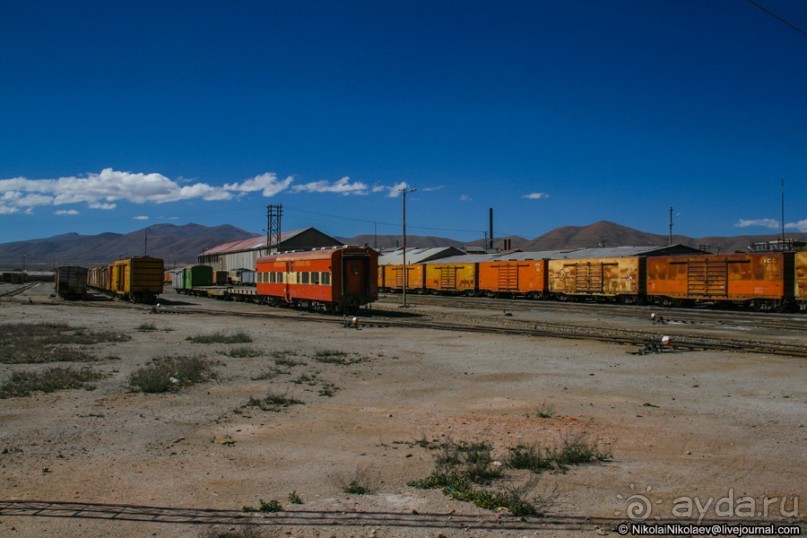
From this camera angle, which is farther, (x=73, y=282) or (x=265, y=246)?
(x=265, y=246)

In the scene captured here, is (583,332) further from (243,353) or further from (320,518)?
(320,518)

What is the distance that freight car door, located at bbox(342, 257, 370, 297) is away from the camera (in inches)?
1215

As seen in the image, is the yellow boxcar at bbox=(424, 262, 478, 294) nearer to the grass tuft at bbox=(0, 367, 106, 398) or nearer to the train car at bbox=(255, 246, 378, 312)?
the train car at bbox=(255, 246, 378, 312)

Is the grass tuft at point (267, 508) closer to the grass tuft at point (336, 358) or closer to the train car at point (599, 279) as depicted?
the grass tuft at point (336, 358)

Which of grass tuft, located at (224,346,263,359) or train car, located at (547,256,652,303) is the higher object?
train car, located at (547,256,652,303)

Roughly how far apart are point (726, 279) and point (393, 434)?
31.3 m

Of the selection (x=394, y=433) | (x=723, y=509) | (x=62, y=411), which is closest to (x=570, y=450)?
(x=723, y=509)

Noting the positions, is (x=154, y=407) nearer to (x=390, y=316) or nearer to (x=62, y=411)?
(x=62, y=411)

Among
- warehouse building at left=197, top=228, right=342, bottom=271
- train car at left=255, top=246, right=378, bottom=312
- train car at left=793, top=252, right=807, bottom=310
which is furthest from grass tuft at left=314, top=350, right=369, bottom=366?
warehouse building at left=197, top=228, right=342, bottom=271

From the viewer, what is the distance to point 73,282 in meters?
52.0

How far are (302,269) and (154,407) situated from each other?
24.0 metres

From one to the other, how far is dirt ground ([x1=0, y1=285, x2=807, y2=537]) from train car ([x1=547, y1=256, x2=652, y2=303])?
2408 cm

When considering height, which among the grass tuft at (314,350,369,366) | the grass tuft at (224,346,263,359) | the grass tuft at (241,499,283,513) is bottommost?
the grass tuft at (241,499,283,513)
